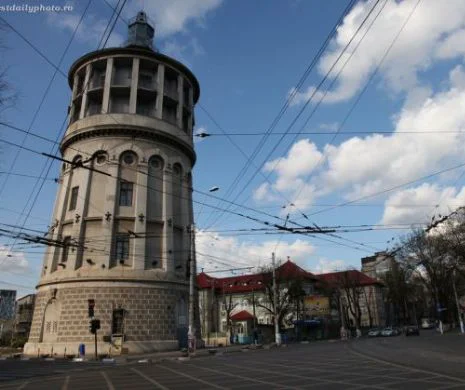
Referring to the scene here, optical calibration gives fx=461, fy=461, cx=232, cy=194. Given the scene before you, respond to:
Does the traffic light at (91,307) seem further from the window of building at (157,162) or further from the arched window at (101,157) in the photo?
the window of building at (157,162)

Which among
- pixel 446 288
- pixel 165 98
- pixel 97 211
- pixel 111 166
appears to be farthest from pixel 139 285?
pixel 446 288

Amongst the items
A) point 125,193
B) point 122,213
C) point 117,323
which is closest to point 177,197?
point 125,193

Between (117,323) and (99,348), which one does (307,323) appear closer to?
(117,323)

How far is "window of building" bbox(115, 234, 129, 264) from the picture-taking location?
1521 inches

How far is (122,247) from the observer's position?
39000 millimetres

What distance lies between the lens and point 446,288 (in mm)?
64062

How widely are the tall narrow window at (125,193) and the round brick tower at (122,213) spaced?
0.09m

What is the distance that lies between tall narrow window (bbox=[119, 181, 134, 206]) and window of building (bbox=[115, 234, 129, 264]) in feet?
9.93

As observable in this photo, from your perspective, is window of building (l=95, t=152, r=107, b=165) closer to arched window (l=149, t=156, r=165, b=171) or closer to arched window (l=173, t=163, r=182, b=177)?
arched window (l=149, t=156, r=165, b=171)

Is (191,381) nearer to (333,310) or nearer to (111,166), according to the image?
(111,166)

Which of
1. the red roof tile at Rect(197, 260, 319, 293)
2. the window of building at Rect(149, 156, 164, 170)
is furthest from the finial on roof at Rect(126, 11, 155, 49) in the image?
the red roof tile at Rect(197, 260, 319, 293)

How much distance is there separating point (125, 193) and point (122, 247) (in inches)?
192

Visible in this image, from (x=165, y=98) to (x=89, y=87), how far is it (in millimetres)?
7258

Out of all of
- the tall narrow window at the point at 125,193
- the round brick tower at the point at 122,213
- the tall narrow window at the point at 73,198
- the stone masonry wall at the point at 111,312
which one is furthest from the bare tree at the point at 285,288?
the tall narrow window at the point at 73,198
